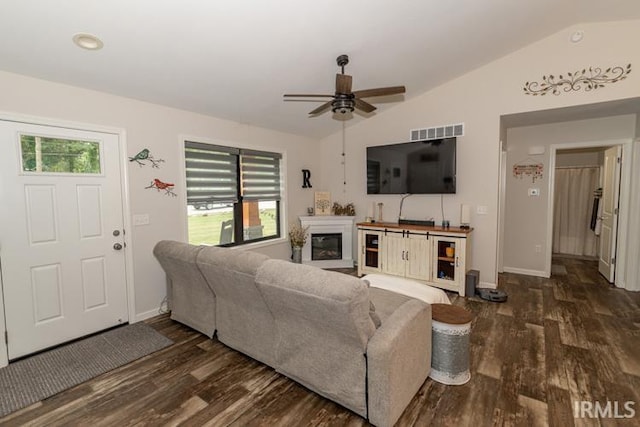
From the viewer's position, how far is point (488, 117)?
425 cm

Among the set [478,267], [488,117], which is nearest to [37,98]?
[488,117]

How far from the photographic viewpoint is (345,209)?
566 centimetres

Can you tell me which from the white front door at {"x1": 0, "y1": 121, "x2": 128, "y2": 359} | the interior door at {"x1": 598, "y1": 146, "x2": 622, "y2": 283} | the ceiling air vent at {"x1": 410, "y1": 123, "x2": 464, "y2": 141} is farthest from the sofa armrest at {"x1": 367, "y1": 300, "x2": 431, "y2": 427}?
the interior door at {"x1": 598, "y1": 146, "x2": 622, "y2": 283}

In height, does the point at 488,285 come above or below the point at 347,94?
below

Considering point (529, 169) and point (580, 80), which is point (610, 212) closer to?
point (529, 169)

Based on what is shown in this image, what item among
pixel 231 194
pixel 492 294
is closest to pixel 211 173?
pixel 231 194

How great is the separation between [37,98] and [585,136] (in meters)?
6.81

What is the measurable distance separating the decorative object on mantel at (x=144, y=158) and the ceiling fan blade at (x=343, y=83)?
225cm

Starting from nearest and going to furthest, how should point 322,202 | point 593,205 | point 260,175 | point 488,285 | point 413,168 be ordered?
point 488,285 < point 413,168 < point 260,175 < point 322,202 < point 593,205

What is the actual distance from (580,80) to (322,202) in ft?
13.2

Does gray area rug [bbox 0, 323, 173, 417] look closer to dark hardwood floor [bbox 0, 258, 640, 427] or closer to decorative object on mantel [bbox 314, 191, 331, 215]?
dark hardwood floor [bbox 0, 258, 640, 427]

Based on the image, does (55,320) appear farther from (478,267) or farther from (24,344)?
(478,267)
